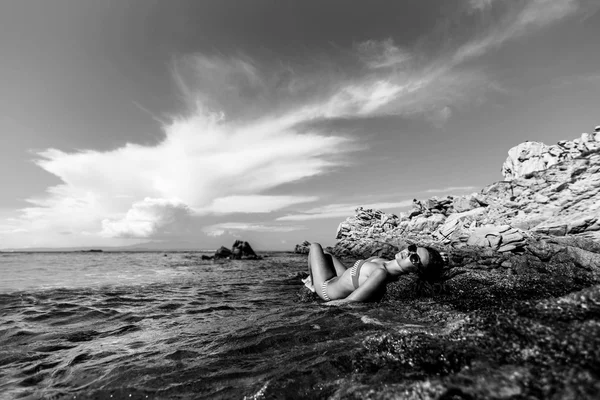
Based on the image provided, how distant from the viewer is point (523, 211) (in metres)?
20.5

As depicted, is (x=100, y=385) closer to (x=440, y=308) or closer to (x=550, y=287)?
(x=440, y=308)

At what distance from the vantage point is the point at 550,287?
19.6 feet

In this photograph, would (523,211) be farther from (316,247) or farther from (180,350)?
(180,350)

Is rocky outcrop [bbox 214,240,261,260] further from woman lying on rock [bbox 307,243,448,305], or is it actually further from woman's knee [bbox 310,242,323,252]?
woman lying on rock [bbox 307,243,448,305]

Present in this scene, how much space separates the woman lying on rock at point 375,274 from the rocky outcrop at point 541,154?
3146cm

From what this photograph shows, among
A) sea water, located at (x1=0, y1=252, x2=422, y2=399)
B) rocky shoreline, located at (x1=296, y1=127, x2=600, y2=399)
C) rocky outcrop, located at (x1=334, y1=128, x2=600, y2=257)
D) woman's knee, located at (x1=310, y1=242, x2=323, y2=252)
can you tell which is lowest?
sea water, located at (x1=0, y1=252, x2=422, y2=399)

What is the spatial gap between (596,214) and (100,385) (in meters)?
23.0

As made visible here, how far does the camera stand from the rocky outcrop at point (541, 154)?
90.3ft

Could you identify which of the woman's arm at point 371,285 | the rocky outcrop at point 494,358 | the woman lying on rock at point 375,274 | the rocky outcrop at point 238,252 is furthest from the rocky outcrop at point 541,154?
the rocky outcrop at point 494,358

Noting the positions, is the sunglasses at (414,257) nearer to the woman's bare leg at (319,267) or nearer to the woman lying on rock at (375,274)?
the woman lying on rock at (375,274)

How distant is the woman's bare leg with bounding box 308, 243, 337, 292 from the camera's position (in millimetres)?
5992

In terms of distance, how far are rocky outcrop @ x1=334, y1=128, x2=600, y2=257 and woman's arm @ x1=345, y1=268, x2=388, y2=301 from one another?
13.2 m

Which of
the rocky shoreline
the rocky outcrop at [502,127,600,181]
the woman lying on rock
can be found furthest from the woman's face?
the rocky outcrop at [502,127,600,181]

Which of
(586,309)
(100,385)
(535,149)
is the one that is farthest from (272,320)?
(535,149)
